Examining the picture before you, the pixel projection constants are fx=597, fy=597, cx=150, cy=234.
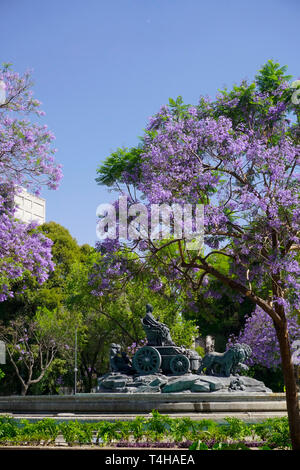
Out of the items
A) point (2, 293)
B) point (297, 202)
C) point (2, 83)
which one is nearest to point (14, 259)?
point (2, 293)

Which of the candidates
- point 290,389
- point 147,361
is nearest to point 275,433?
point 290,389

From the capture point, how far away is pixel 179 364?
1889 centimetres

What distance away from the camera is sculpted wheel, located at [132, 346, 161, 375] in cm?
1897

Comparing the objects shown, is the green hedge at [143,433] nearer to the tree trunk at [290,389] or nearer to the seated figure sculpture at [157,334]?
the tree trunk at [290,389]

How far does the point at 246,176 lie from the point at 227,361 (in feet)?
26.1

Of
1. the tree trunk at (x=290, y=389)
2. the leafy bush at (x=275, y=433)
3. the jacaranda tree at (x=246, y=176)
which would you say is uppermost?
Result: the jacaranda tree at (x=246, y=176)

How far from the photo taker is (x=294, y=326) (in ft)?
83.2

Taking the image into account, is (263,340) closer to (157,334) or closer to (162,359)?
(157,334)

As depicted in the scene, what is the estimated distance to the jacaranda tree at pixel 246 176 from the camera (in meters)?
12.0

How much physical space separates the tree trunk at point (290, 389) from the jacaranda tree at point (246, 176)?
19 mm

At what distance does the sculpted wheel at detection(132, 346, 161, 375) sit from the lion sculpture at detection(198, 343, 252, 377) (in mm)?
1705

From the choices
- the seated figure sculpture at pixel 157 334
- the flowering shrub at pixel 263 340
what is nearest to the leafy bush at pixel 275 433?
the seated figure sculpture at pixel 157 334

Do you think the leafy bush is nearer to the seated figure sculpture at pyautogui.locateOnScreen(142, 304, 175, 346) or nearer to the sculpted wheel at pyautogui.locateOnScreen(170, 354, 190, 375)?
the sculpted wheel at pyautogui.locateOnScreen(170, 354, 190, 375)

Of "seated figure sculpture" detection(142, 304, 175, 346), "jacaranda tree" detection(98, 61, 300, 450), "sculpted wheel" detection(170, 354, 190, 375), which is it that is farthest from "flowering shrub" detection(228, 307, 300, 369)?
"jacaranda tree" detection(98, 61, 300, 450)
